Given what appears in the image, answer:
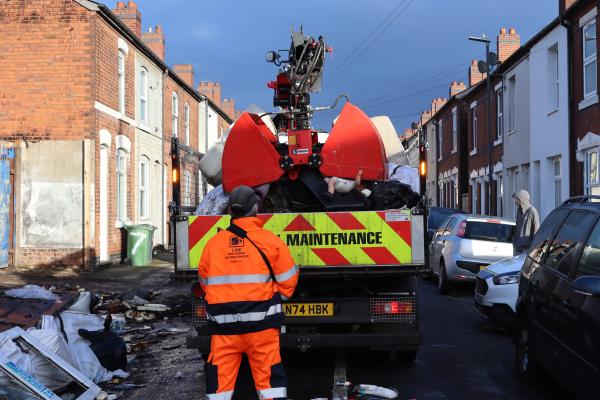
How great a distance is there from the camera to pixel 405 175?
6.25m

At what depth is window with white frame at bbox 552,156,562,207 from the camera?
18172mm

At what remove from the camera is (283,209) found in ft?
20.2

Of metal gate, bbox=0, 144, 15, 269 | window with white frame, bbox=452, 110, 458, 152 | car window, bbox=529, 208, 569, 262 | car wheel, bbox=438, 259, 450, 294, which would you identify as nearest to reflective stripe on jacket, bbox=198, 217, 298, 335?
car window, bbox=529, 208, 569, 262

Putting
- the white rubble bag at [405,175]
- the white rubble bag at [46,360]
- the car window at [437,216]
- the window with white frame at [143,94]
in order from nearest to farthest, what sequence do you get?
the white rubble bag at [46,360] → the white rubble bag at [405,175] → the car window at [437,216] → the window with white frame at [143,94]

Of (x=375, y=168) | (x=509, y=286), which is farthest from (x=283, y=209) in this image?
(x=509, y=286)

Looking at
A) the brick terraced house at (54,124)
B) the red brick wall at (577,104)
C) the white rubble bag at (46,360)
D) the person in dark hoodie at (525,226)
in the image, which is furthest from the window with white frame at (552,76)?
the white rubble bag at (46,360)

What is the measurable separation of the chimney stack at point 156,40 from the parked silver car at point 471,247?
17.4 meters

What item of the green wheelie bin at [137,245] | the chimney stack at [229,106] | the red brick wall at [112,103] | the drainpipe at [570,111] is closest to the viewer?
the red brick wall at [112,103]

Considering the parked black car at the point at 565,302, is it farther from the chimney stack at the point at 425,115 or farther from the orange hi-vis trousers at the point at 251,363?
the chimney stack at the point at 425,115

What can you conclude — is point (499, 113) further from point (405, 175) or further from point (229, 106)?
point (229, 106)

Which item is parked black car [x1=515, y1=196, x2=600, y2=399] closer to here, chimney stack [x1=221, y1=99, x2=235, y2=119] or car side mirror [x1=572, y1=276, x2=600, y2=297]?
car side mirror [x1=572, y1=276, x2=600, y2=297]

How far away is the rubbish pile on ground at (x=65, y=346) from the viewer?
5.23 m

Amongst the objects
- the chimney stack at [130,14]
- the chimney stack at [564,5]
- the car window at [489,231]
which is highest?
the chimney stack at [130,14]

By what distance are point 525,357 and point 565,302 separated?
142 cm
